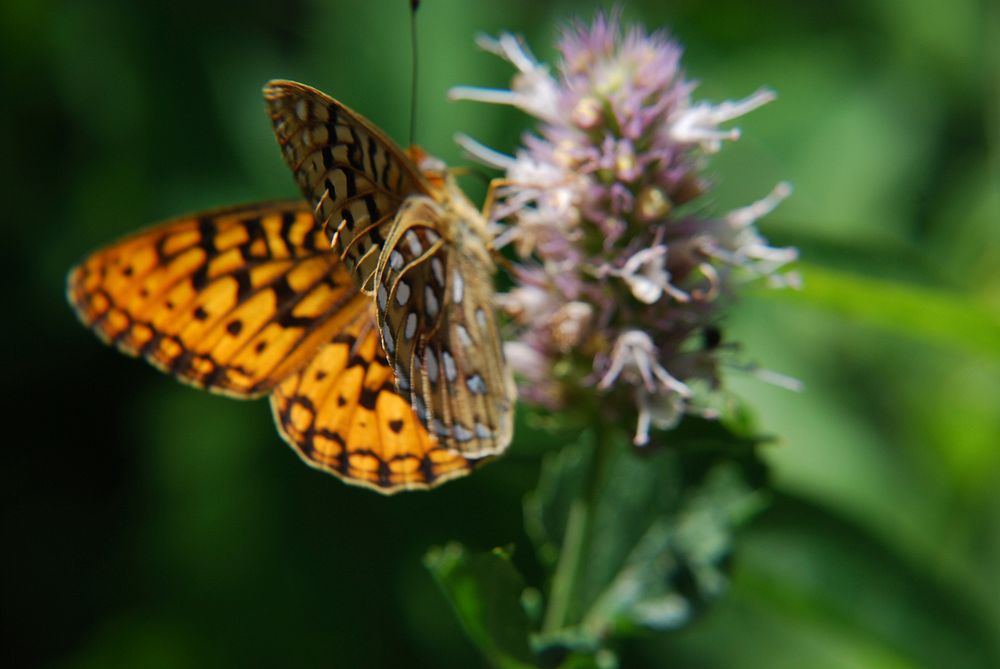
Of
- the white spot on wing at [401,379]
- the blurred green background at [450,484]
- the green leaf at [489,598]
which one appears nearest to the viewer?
the green leaf at [489,598]

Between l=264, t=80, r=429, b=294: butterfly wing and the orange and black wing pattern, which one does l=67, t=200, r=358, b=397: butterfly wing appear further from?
l=264, t=80, r=429, b=294: butterfly wing

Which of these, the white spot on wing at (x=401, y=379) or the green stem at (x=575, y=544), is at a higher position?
the white spot on wing at (x=401, y=379)

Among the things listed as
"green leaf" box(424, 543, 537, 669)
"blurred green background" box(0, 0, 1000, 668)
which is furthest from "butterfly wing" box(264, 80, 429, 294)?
"blurred green background" box(0, 0, 1000, 668)

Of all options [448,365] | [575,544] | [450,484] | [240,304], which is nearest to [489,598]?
[575,544]

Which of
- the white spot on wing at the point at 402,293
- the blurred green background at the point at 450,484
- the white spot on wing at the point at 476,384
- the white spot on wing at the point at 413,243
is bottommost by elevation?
the blurred green background at the point at 450,484

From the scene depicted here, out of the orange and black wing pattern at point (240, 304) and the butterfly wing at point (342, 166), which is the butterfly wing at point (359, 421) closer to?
the orange and black wing pattern at point (240, 304)

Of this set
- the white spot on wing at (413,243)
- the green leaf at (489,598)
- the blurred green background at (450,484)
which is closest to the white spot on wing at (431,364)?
the white spot on wing at (413,243)

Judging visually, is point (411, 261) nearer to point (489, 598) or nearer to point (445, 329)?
point (445, 329)

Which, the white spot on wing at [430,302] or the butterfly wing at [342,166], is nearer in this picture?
the butterfly wing at [342,166]
